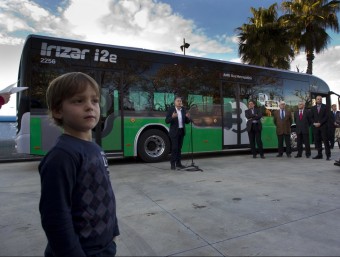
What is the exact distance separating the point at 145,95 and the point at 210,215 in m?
5.61

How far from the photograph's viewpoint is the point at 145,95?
8812 mm

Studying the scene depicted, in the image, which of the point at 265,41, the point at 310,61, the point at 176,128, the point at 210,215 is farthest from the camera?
the point at 310,61

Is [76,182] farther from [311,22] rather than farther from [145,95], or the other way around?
[311,22]

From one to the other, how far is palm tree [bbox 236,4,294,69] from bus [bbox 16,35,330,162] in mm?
9341

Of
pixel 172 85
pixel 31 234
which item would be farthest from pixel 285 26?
pixel 31 234

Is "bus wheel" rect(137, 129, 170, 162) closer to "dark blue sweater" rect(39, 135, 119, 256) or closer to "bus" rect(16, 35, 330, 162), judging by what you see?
"bus" rect(16, 35, 330, 162)

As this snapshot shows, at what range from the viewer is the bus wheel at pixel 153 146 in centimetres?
882

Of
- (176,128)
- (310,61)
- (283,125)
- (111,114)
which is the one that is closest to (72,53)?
(111,114)

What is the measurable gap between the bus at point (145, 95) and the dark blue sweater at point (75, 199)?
21.9 feet

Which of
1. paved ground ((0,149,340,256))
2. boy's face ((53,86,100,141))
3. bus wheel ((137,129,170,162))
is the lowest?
paved ground ((0,149,340,256))

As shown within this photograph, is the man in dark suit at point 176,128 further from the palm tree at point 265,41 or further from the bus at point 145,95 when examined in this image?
the palm tree at point 265,41

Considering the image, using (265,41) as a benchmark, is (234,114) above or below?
below

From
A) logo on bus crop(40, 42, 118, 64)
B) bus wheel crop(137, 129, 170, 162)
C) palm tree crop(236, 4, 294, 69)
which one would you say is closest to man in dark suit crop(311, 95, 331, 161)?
bus wheel crop(137, 129, 170, 162)

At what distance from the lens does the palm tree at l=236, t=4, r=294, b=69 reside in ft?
65.4
